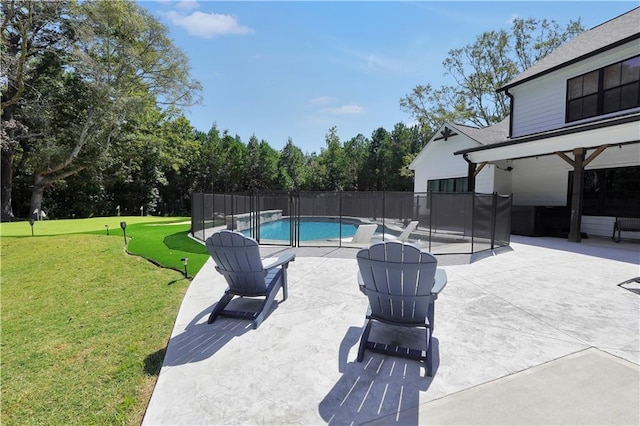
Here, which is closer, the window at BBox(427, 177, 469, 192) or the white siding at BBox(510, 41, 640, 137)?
the white siding at BBox(510, 41, 640, 137)

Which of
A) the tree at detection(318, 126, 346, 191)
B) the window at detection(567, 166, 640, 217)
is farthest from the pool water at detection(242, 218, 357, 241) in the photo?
the tree at detection(318, 126, 346, 191)

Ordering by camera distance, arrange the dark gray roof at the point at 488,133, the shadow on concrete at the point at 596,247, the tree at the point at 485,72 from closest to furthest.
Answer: the shadow on concrete at the point at 596,247
the dark gray roof at the point at 488,133
the tree at the point at 485,72

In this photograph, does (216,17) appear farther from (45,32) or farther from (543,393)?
(45,32)

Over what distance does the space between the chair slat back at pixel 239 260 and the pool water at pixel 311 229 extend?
36.3ft

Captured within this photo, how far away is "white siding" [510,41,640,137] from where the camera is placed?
9414 mm

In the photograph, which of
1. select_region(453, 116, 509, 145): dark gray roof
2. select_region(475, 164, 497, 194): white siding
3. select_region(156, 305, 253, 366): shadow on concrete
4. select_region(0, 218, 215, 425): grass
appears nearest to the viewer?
select_region(0, 218, 215, 425): grass

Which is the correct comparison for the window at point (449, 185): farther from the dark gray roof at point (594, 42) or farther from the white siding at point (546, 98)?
the dark gray roof at point (594, 42)

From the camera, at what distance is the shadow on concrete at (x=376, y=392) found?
7.00ft

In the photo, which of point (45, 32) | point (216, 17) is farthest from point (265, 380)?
point (45, 32)

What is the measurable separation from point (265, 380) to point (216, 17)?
10986mm

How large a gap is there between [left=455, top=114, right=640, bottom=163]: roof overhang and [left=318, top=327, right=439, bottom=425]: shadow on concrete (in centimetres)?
820

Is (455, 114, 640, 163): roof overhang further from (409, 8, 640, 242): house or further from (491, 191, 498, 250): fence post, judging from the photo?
(491, 191, 498, 250): fence post

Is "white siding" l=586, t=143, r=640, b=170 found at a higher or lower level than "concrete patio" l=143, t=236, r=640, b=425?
higher

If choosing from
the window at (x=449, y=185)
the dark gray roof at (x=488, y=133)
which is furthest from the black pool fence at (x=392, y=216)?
the dark gray roof at (x=488, y=133)
